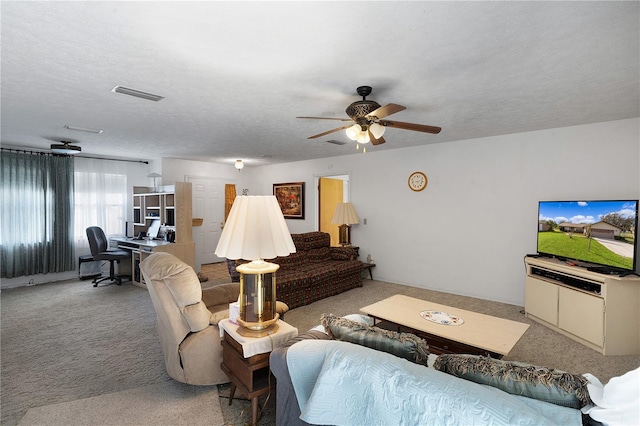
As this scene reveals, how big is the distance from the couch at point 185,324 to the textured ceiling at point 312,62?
149cm

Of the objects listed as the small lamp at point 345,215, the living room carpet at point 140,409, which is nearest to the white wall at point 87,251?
the small lamp at point 345,215

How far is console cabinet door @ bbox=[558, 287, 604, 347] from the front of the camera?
9.91ft

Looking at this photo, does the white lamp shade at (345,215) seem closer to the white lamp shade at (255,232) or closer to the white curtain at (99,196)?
the white lamp shade at (255,232)

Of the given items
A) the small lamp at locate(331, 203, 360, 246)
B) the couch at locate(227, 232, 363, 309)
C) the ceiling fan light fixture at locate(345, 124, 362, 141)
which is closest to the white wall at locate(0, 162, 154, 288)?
the couch at locate(227, 232, 363, 309)

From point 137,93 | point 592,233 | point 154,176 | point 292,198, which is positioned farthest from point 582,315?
point 154,176

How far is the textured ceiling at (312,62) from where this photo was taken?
1601 mm

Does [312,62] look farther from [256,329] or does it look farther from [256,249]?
[256,329]

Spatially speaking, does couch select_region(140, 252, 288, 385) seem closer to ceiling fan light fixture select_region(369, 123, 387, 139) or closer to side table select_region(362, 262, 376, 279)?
ceiling fan light fixture select_region(369, 123, 387, 139)

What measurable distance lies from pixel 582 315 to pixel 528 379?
2846 millimetres

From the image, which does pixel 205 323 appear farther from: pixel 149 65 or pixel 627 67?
pixel 627 67

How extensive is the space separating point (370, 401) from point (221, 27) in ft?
6.58

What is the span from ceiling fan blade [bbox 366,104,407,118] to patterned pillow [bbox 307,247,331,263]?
124 inches

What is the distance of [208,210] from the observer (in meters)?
7.32

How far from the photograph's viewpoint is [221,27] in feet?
5.65
